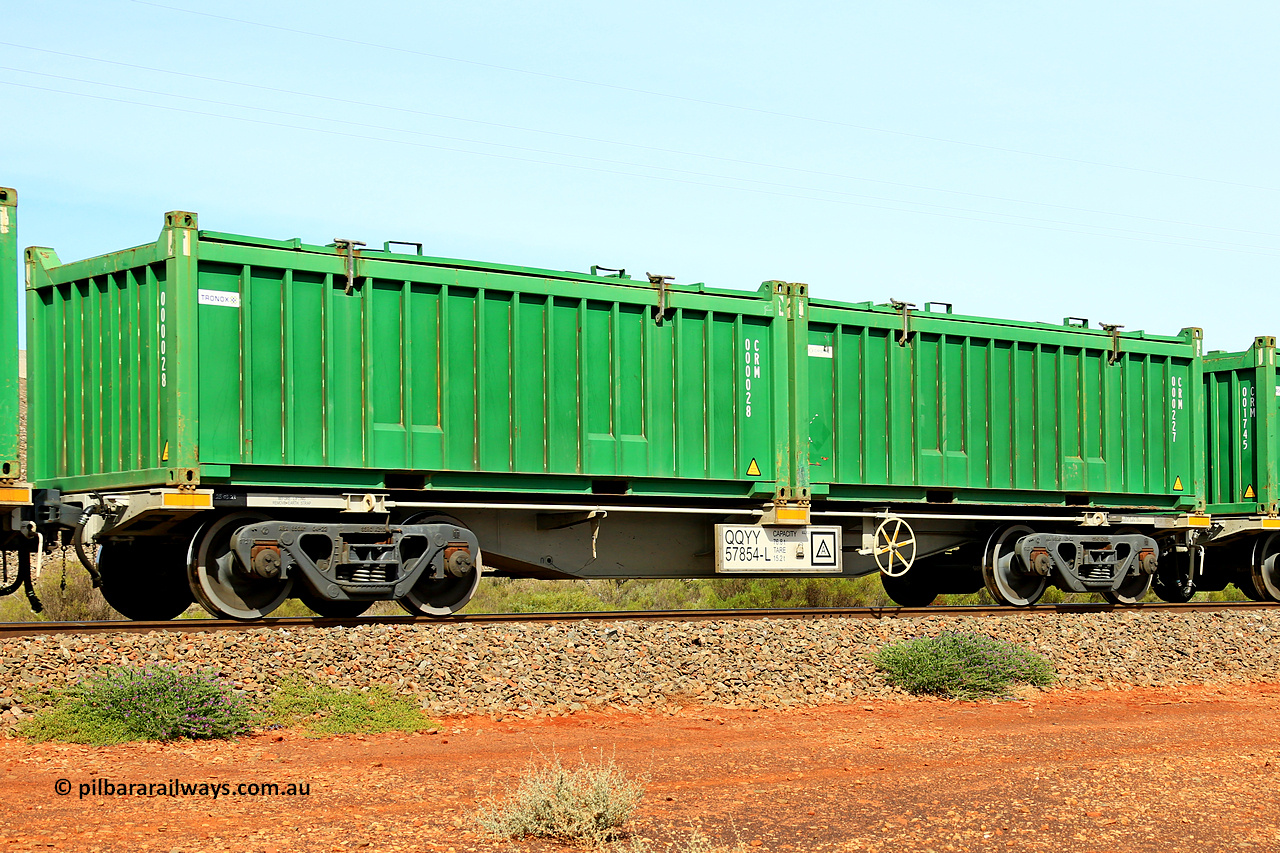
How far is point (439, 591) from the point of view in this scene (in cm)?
1283

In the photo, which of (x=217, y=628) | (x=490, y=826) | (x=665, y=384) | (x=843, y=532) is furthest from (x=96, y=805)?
(x=843, y=532)

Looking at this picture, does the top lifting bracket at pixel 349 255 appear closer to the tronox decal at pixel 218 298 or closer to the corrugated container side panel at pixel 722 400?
the tronox decal at pixel 218 298

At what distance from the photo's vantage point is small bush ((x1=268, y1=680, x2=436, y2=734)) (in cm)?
895

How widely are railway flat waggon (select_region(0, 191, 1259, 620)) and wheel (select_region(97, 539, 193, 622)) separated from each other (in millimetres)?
25

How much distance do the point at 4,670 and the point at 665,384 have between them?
7267mm

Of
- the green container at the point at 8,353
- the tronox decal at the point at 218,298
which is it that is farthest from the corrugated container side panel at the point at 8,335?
the tronox decal at the point at 218,298

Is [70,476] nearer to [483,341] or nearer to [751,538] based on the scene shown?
[483,341]

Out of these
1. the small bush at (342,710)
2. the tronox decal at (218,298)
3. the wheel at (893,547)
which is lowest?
the small bush at (342,710)

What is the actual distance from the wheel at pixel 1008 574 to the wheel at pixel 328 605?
25.9 feet

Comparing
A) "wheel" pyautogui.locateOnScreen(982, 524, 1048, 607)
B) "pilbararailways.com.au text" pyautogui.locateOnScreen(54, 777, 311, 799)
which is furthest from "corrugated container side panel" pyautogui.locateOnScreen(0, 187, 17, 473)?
"wheel" pyautogui.locateOnScreen(982, 524, 1048, 607)

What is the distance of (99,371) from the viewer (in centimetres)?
1251

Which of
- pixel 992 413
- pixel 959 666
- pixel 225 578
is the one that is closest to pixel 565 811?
pixel 959 666

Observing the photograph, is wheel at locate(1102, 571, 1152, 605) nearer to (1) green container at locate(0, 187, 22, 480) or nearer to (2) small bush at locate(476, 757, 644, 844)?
(2) small bush at locate(476, 757, 644, 844)

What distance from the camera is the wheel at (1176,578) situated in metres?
18.9
